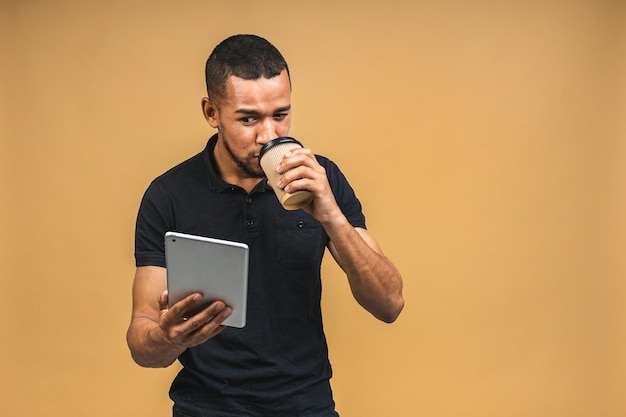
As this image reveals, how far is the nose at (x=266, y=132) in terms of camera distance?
6.05ft

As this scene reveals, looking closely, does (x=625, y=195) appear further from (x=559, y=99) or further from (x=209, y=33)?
(x=209, y=33)

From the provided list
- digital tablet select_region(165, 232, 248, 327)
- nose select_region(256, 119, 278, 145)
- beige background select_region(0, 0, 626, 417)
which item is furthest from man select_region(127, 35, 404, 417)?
beige background select_region(0, 0, 626, 417)

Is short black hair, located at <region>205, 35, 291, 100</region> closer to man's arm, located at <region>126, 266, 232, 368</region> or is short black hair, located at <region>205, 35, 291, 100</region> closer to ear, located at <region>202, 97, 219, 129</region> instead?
ear, located at <region>202, 97, 219, 129</region>

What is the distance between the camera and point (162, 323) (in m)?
1.62

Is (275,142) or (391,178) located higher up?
(391,178)

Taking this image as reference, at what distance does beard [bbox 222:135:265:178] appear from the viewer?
190cm

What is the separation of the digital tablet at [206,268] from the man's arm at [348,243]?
0.20 metres

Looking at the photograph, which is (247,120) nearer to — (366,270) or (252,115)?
(252,115)

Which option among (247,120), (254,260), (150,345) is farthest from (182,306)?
(247,120)

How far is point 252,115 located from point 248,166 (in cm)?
11

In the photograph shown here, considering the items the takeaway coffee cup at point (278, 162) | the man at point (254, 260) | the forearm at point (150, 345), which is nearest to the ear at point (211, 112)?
the man at point (254, 260)

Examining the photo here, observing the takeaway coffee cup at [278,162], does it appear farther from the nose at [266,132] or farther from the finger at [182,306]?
the finger at [182,306]

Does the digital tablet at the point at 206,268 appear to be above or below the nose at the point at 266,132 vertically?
below

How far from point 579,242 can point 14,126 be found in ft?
6.26
